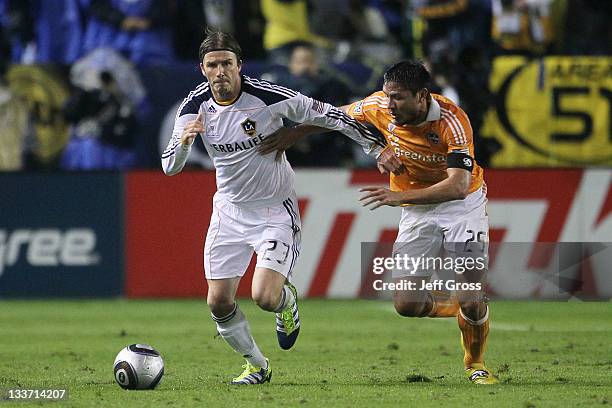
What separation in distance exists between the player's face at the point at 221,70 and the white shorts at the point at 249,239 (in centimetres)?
86

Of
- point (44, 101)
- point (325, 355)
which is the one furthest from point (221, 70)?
point (44, 101)

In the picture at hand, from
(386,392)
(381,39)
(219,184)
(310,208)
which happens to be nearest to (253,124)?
(219,184)

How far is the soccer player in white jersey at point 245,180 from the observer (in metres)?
8.49

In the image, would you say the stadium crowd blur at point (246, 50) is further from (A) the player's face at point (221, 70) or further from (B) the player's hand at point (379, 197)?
(B) the player's hand at point (379, 197)

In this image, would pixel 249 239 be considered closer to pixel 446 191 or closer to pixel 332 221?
pixel 446 191

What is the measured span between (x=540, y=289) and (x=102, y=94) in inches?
214

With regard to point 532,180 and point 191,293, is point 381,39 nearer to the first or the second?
point 532,180

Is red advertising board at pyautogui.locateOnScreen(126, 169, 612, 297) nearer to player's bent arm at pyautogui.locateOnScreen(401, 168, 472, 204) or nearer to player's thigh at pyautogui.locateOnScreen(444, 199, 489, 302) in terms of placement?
player's thigh at pyautogui.locateOnScreen(444, 199, 489, 302)

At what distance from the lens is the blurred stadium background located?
1419 centimetres

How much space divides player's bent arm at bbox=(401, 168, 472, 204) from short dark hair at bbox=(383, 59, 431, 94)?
0.59 m

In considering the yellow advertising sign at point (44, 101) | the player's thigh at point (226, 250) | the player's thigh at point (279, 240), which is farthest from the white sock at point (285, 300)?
the yellow advertising sign at point (44, 101)

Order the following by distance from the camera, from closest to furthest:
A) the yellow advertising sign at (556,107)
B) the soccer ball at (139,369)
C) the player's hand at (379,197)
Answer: the player's hand at (379,197)
the soccer ball at (139,369)
the yellow advertising sign at (556,107)

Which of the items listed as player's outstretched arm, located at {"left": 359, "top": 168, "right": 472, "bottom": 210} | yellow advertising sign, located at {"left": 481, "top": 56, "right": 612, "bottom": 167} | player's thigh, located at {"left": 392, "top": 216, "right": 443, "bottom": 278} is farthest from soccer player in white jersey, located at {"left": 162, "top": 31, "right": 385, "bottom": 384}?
yellow advertising sign, located at {"left": 481, "top": 56, "right": 612, "bottom": 167}

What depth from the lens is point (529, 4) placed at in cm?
1575
